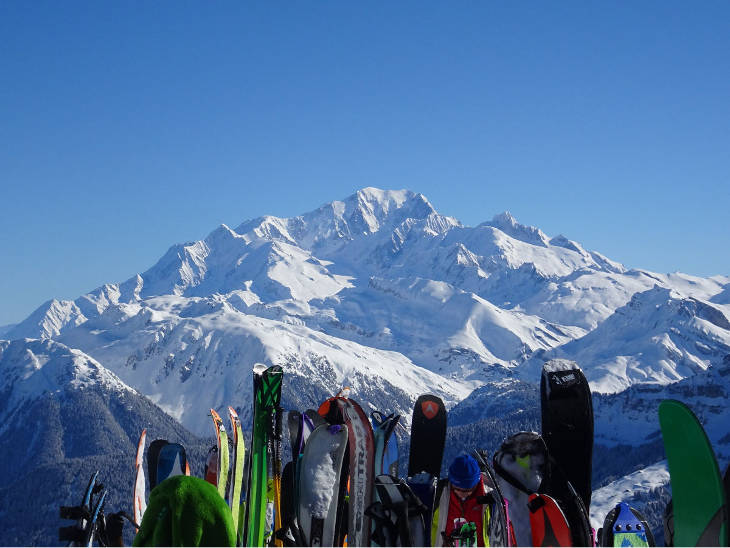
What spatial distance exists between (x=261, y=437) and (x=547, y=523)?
13.0 feet

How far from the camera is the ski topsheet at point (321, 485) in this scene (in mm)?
7648

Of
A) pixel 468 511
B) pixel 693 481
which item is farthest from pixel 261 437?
pixel 693 481

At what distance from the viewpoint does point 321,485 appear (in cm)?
775

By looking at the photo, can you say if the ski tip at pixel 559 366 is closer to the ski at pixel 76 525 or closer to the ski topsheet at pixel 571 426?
the ski topsheet at pixel 571 426

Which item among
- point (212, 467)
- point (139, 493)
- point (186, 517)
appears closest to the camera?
point (186, 517)

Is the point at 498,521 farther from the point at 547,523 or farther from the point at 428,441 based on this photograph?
the point at 428,441

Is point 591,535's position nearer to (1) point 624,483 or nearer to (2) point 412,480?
(2) point 412,480

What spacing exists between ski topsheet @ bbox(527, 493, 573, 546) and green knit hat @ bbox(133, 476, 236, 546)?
139 inches

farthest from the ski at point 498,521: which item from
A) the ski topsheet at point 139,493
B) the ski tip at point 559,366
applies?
the ski topsheet at point 139,493

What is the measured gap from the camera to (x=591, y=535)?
7.35 m

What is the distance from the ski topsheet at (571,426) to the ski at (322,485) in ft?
8.30

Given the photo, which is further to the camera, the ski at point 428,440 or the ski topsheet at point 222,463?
the ski at point 428,440

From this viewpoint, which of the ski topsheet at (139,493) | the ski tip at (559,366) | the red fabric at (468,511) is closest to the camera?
the red fabric at (468,511)

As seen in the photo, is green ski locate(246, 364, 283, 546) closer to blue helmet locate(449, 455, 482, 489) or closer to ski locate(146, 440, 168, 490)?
blue helmet locate(449, 455, 482, 489)
